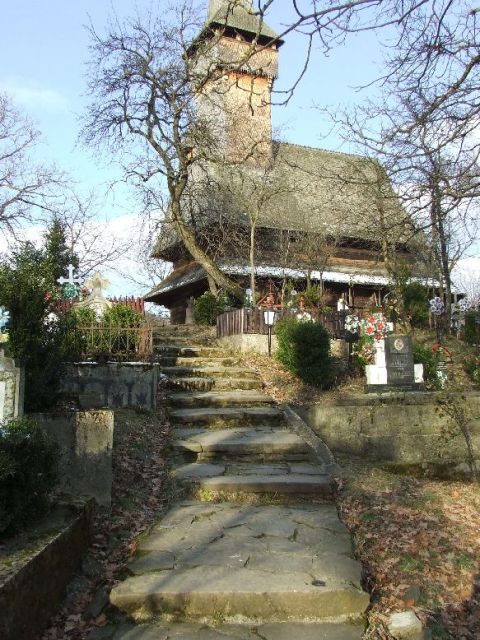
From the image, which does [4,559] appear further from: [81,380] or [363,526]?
[81,380]

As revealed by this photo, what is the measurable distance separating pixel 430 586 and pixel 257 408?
175 inches

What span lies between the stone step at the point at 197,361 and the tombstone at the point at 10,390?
266 inches

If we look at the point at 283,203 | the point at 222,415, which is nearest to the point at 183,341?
the point at 222,415

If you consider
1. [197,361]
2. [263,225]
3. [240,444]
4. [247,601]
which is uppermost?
[263,225]

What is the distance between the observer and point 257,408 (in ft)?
27.3

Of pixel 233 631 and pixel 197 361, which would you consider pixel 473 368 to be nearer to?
pixel 197 361

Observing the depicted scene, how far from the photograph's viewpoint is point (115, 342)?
366 inches

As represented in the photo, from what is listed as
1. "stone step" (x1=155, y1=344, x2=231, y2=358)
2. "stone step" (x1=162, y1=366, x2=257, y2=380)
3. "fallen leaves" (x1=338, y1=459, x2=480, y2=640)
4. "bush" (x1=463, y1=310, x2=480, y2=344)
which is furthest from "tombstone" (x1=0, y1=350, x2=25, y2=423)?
"bush" (x1=463, y1=310, x2=480, y2=344)

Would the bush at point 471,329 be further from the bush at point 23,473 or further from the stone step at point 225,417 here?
the bush at point 23,473

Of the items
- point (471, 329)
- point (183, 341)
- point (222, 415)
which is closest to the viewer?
point (222, 415)

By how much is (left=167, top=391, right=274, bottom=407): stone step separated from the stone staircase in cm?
101

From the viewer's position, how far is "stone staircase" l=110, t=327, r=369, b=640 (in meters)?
3.42

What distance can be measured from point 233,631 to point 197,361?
27.0ft

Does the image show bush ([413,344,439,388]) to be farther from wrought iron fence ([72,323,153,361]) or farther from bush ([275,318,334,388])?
wrought iron fence ([72,323,153,361])
